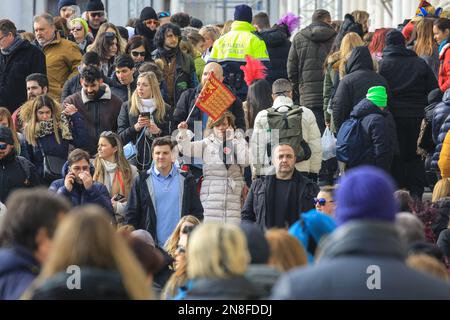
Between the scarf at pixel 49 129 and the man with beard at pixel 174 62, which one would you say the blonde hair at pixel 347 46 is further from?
the scarf at pixel 49 129

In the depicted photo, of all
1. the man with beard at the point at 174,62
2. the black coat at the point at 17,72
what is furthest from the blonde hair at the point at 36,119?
the man with beard at the point at 174,62

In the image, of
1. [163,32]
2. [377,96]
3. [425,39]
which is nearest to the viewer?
[377,96]

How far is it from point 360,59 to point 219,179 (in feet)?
9.14

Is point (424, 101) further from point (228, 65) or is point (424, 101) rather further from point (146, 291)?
point (146, 291)

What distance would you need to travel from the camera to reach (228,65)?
1970 cm

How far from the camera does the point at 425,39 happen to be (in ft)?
65.9

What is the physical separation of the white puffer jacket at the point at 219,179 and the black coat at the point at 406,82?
2.69m

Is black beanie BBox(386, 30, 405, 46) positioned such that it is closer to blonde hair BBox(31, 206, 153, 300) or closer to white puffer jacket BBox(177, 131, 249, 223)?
white puffer jacket BBox(177, 131, 249, 223)

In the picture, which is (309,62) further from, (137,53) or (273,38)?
(137,53)

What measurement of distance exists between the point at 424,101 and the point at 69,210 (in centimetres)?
1132

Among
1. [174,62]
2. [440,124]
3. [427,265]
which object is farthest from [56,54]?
[427,265]

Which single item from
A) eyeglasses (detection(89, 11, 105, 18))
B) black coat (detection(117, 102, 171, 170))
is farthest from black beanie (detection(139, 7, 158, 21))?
black coat (detection(117, 102, 171, 170))

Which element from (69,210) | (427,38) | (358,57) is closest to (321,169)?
(358,57)
